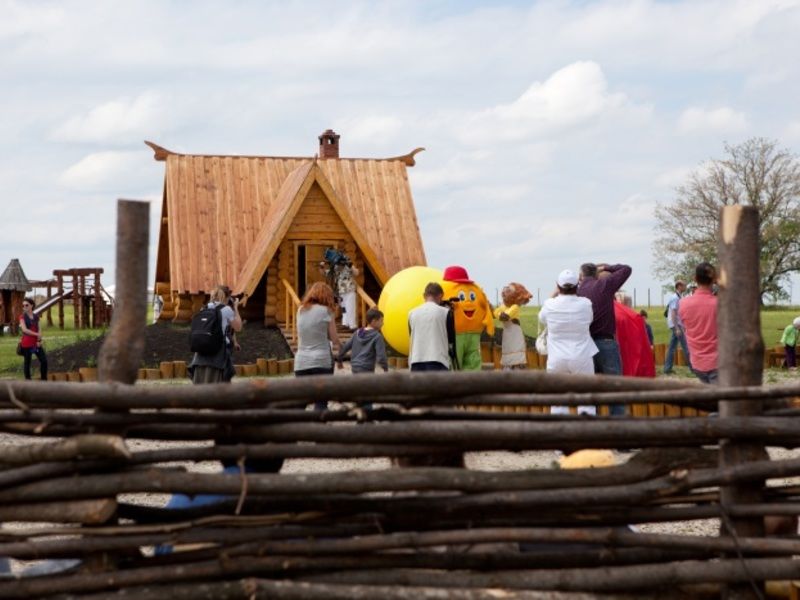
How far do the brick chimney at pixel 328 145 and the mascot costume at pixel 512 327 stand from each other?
18.9 m

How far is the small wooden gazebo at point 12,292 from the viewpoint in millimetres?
44656

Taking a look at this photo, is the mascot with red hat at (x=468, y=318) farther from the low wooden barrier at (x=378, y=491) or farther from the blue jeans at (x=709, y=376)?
the low wooden barrier at (x=378, y=491)

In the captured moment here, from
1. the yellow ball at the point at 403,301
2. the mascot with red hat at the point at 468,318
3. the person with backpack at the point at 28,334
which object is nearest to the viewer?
the mascot with red hat at the point at 468,318

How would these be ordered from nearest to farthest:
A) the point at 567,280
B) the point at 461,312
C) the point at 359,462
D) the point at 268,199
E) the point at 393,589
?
1. the point at 393,589
2. the point at 567,280
3. the point at 359,462
4. the point at 461,312
5. the point at 268,199

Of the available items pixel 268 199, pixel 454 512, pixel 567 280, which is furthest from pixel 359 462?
pixel 268 199

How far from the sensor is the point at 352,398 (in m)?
4.65

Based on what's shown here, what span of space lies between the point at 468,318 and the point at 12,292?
36.0 metres

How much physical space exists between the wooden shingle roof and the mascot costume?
38.1 ft

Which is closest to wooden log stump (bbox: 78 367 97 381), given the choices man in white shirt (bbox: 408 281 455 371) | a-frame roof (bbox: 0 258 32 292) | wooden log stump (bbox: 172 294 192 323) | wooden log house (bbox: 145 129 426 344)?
wooden log house (bbox: 145 129 426 344)

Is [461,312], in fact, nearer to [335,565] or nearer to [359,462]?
[359,462]

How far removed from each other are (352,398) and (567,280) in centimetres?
556

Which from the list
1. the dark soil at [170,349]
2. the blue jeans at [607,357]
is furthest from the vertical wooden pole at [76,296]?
the blue jeans at [607,357]

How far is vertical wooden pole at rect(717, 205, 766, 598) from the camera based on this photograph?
15.8ft

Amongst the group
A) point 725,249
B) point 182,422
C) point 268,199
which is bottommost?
point 182,422
